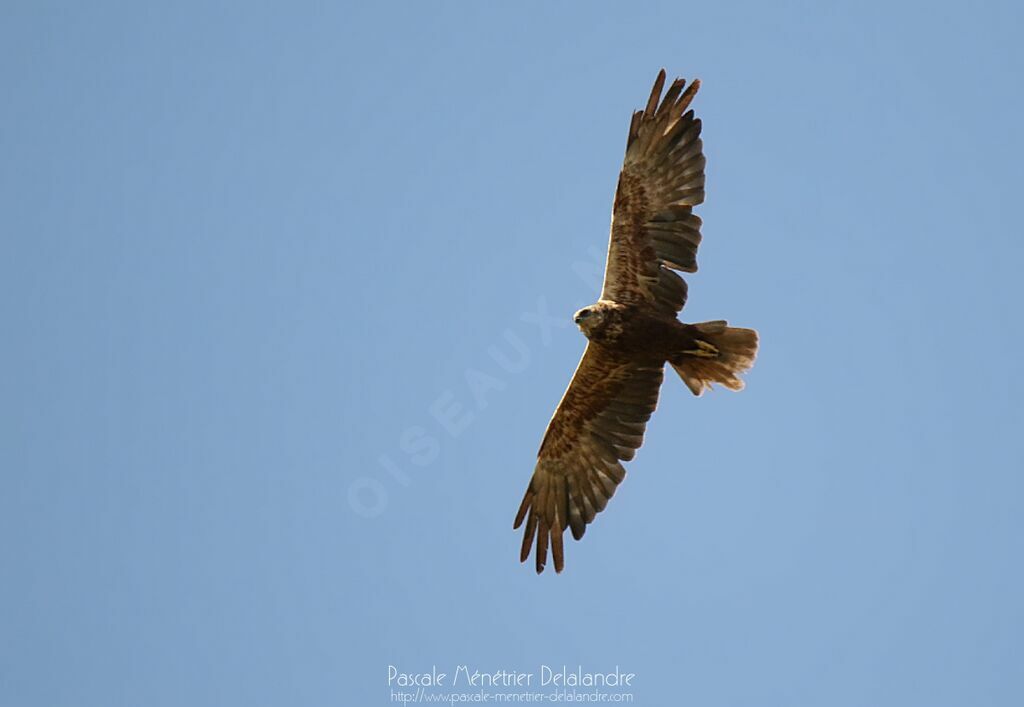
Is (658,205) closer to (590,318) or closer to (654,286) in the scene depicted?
(654,286)

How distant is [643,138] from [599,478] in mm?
3898

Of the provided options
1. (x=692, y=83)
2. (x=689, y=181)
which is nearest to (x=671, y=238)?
(x=689, y=181)

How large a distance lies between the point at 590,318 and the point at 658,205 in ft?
4.64

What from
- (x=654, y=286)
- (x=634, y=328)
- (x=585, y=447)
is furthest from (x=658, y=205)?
(x=585, y=447)

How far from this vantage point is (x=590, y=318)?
607 inches

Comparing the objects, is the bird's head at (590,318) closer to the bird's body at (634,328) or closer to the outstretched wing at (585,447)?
the bird's body at (634,328)

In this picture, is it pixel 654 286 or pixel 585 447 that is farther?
pixel 585 447

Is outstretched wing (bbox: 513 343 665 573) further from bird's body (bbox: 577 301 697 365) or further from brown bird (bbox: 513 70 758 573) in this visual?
bird's body (bbox: 577 301 697 365)

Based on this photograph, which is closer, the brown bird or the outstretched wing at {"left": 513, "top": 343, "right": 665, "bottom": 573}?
the brown bird

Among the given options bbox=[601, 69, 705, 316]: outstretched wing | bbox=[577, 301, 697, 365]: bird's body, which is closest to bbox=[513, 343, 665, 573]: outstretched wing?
bbox=[577, 301, 697, 365]: bird's body

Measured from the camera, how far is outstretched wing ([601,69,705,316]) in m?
15.4

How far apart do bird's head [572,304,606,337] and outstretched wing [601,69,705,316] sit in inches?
13.0

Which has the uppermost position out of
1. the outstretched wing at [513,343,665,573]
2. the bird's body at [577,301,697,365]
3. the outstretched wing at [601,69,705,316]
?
the outstretched wing at [601,69,705,316]

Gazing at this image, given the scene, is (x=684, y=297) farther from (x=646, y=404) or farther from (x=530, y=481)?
(x=530, y=481)
